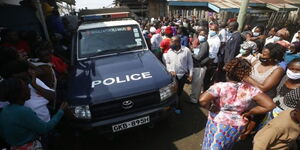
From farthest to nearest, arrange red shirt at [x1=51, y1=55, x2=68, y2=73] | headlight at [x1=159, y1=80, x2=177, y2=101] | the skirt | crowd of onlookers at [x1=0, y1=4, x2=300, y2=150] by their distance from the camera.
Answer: red shirt at [x1=51, y1=55, x2=68, y2=73] → headlight at [x1=159, y1=80, x2=177, y2=101] → the skirt → crowd of onlookers at [x1=0, y1=4, x2=300, y2=150]

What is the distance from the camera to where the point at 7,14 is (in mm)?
4582

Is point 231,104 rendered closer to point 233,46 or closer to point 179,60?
point 179,60

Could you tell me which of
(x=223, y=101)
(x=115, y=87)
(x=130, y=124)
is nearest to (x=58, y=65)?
(x=115, y=87)

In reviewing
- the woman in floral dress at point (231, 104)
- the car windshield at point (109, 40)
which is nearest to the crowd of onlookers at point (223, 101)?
the woman in floral dress at point (231, 104)

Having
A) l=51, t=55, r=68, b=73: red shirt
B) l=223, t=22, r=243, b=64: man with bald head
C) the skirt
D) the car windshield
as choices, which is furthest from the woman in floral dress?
l=223, t=22, r=243, b=64: man with bald head

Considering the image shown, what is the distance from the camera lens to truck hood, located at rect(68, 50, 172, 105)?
8.90ft

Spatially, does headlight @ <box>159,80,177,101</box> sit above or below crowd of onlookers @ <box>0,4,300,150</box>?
below

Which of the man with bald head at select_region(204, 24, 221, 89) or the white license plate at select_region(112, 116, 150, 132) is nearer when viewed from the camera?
the white license plate at select_region(112, 116, 150, 132)

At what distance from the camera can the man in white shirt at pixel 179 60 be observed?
3658mm

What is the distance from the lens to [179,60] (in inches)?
145

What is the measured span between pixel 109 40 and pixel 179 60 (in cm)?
161

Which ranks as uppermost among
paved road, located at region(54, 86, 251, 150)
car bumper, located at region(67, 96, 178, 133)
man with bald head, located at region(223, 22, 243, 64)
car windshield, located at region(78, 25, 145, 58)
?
car windshield, located at region(78, 25, 145, 58)

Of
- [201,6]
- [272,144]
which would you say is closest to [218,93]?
[272,144]

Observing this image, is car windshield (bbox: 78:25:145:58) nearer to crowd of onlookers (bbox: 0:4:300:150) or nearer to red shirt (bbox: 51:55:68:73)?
red shirt (bbox: 51:55:68:73)
